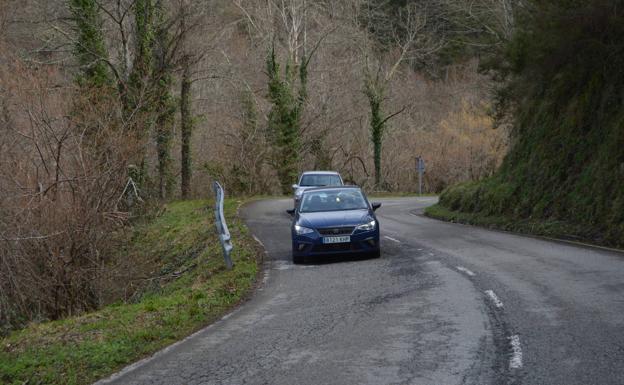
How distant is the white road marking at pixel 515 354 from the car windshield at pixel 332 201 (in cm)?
920

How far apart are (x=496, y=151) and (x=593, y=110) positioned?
104 feet

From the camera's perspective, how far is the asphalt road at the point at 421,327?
701cm

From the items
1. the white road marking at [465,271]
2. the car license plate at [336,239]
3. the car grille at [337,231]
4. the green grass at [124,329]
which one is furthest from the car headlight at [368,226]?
the white road marking at [465,271]

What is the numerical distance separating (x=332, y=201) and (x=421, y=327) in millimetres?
8691

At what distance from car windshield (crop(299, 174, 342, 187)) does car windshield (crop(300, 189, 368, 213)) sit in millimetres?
11491

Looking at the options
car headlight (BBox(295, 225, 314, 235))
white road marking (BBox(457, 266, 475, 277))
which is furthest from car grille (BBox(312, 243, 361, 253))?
white road marking (BBox(457, 266, 475, 277))

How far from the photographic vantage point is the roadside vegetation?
64.2 ft

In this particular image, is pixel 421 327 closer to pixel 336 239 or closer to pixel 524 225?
pixel 336 239

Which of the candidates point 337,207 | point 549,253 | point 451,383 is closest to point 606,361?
point 451,383

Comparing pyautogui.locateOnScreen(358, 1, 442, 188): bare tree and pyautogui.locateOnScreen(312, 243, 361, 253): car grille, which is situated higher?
pyautogui.locateOnScreen(358, 1, 442, 188): bare tree

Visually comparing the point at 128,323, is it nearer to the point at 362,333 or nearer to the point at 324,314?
the point at 324,314

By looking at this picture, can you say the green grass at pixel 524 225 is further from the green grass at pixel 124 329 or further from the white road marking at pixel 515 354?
the white road marking at pixel 515 354

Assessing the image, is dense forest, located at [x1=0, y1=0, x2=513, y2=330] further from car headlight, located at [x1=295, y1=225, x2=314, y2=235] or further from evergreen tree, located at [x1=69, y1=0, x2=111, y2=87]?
car headlight, located at [x1=295, y1=225, x2=314, y2=235]

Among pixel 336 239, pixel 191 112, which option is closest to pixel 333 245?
pixel 336 239
